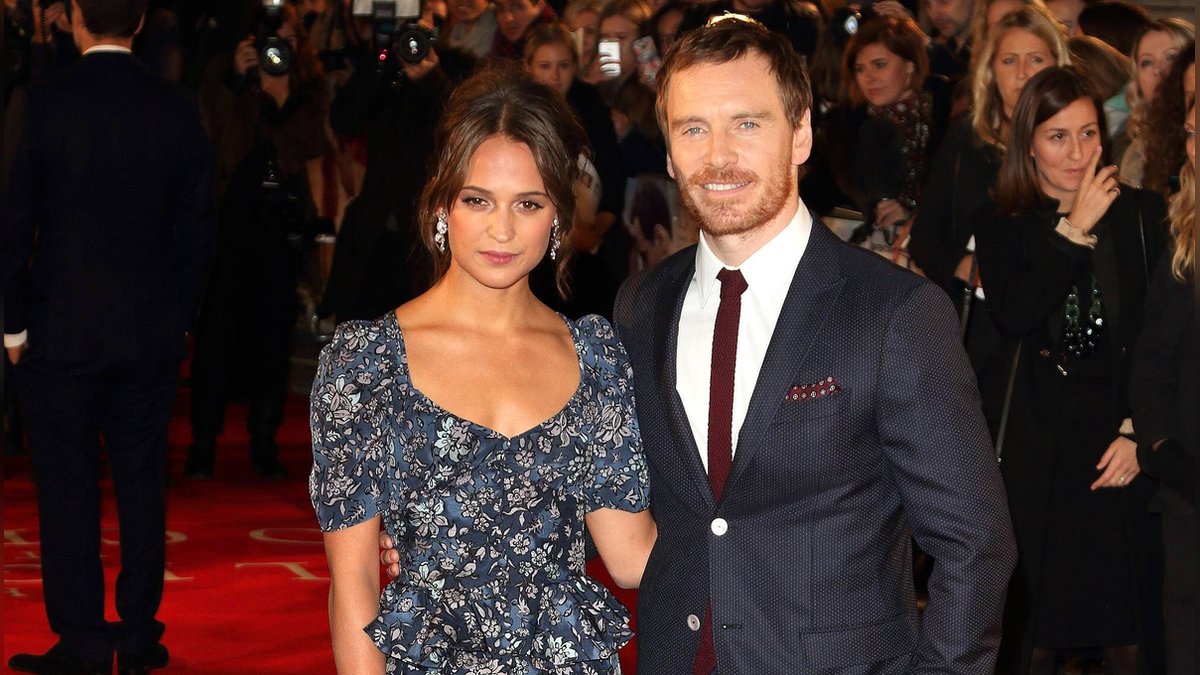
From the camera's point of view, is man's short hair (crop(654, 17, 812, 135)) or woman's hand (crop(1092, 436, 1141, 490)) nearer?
man's short hair (crop(654, 17, 812, 135))

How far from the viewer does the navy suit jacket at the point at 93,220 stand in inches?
185

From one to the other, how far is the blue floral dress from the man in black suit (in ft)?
7.63

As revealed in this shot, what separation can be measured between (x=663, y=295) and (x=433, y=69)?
4.42 meters

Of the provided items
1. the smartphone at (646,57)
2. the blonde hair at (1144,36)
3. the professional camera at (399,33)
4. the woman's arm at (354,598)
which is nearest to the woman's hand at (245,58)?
the professional camera at (399,33)

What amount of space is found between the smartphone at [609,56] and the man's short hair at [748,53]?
5200 millimetres

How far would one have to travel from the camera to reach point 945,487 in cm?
227

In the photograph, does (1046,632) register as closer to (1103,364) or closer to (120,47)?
(1103,364)

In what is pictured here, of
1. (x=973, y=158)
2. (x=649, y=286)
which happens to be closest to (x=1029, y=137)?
(x=973, y=158)

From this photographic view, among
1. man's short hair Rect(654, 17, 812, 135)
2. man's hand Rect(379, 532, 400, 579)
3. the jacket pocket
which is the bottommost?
the jacket pocket

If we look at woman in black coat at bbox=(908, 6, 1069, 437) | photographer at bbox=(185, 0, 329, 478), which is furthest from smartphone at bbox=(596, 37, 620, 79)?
woman in black coat at bbox=(908, 6, 1069, 437)

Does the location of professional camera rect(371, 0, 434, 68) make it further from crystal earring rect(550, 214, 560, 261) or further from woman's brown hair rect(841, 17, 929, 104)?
crystal earring rect(550, 214, 560, 261)

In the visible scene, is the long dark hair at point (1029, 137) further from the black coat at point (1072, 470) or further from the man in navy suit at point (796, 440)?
the man in navy suit at point (796, 440)

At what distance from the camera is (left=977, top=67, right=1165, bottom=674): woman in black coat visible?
4.27 meters

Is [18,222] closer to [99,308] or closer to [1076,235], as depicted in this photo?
[99,308]
